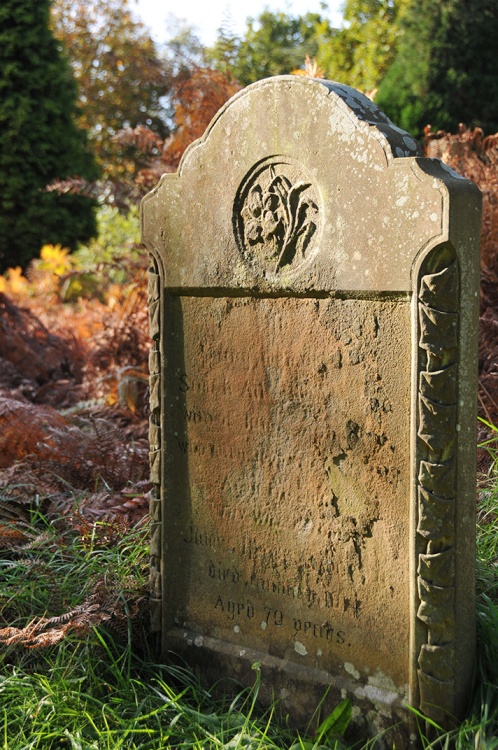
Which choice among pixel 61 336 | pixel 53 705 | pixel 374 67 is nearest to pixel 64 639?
pixel 53 705

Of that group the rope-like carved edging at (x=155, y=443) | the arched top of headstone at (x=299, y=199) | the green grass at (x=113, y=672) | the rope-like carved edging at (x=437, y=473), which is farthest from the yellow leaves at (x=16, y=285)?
the rope-like carved edging at (x=437, y=473)

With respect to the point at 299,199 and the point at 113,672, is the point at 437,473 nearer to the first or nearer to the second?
the point at 299,199

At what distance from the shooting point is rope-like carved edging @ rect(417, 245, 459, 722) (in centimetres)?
213

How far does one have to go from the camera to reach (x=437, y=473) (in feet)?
7.14

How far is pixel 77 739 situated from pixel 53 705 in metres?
0.18

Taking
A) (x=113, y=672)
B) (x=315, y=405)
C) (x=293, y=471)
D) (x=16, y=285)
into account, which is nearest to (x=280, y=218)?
(x=315, y=405)

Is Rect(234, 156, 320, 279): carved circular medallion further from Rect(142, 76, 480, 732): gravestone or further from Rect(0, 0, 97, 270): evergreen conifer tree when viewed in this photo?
Rect(0, 0, 97, 270): evergreen conifer tree

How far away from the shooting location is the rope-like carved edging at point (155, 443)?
278cm

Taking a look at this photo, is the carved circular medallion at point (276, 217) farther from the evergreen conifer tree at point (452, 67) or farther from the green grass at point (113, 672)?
the evergreen conifer tree at point (452, 67)

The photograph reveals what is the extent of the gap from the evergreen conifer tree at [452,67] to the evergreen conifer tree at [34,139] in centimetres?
507

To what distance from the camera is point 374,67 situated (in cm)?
1276

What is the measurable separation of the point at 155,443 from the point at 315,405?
65cm

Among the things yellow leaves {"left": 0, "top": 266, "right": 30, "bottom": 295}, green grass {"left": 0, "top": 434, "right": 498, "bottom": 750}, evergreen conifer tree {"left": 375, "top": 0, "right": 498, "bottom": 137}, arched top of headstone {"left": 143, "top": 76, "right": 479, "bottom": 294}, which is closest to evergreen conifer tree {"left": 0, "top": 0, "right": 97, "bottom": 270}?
yellow leaves {"left": 0, "top": 266, "right": 30, "bottom": 295}

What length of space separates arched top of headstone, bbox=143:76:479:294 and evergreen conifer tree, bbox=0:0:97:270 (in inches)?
365
